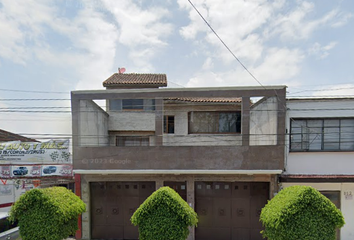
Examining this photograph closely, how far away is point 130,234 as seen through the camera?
29.6 feet

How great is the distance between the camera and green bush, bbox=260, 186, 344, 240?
5.79m

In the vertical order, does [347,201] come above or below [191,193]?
below

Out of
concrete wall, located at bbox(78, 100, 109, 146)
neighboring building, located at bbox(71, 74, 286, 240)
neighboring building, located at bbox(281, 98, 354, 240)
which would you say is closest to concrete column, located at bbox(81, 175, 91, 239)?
neighboring building, located at bbox(71, 74, 286, 240)

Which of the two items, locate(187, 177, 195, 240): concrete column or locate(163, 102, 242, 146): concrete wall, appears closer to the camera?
locate(187, 177, 195, 240): concrete column

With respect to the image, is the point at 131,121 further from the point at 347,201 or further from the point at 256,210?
the point at 347,201

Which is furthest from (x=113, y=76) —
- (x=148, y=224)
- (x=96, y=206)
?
(x=148, y=224)

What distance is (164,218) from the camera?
6.03 metres

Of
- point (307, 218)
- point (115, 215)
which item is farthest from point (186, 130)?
point (307, 218)

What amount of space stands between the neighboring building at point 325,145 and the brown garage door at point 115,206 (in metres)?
6.40

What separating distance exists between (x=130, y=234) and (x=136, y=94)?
6336mm

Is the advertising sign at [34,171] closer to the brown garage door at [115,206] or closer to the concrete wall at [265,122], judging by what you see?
the brown garage door at [115,206]

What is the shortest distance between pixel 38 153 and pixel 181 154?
6.74 meters

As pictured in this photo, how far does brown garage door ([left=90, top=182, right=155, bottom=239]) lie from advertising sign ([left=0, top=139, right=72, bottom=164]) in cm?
203

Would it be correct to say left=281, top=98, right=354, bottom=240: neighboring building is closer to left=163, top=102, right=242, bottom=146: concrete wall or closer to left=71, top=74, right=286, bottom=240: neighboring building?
left=71, top=74, right=286, bottom=240: neighboring building
